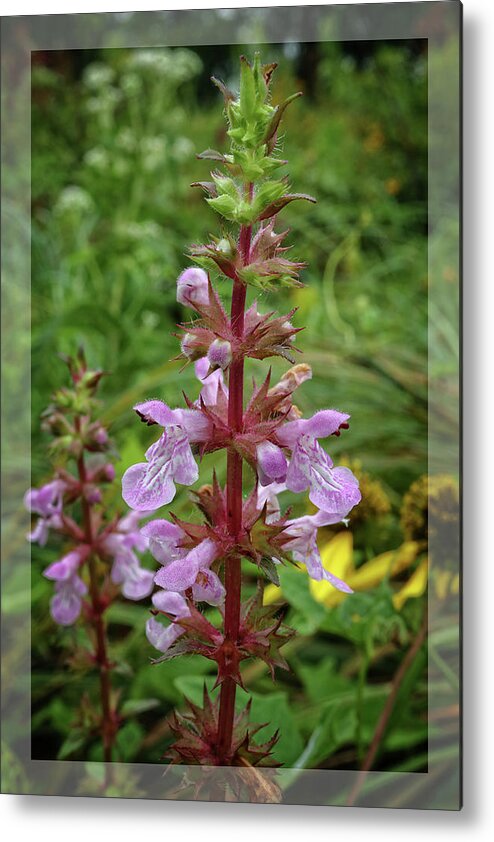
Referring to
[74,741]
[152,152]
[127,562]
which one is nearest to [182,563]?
[127,562]

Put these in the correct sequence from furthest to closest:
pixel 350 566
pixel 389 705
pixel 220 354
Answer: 1. pixel 350 566
2. pixel 389 705
3. pixel 220 354

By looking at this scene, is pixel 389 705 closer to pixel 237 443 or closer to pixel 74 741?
pixel 74 741

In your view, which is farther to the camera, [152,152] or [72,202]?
[152,152]

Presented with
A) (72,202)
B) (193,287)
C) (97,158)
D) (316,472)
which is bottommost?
(316,472)

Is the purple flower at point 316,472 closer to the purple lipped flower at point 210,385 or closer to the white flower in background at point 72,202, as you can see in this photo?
the purple lipped flower at point 210,385

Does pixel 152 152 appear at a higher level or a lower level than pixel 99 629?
higher

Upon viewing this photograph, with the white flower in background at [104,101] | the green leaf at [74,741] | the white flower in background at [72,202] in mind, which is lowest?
the green leaf at [74,741]

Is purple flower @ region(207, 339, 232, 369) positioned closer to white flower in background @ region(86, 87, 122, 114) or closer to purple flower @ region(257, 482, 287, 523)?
purple flower @ region(257, 482, 287, 523)

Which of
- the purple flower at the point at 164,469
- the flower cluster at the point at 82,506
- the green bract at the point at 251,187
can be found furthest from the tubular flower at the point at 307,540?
the flower cluster at the point at 82,506
